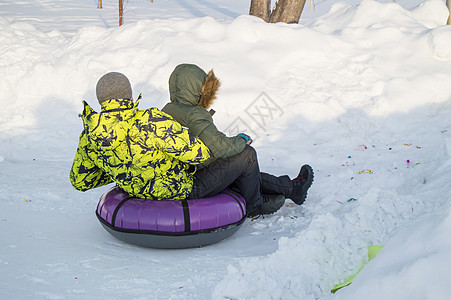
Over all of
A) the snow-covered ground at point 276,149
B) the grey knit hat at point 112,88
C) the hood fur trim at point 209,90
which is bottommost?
the snow-covered ground at point 276,149

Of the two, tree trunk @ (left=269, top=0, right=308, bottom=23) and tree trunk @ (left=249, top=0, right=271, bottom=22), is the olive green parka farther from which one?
tree trunk @ (left=249, top=0, right=271, bottom=22)

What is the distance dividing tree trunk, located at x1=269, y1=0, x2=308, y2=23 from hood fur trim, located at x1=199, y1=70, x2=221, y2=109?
5106 mm

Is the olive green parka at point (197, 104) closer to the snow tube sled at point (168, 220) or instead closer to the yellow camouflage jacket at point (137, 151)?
the yellow camouflage jacket at point (137, 151)

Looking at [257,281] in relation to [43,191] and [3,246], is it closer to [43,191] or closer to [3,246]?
[3,246]

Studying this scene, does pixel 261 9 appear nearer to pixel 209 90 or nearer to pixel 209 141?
Answer: pixel 209 90

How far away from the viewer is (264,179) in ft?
13.5

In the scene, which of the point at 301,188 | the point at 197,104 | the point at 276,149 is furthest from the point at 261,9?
the point at 197,104

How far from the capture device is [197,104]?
3.63m

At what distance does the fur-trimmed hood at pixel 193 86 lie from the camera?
354 centimetres

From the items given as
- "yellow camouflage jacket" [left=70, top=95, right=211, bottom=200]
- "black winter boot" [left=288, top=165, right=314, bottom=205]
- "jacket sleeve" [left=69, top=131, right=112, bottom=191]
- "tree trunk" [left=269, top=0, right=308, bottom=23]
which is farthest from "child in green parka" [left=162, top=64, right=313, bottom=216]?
"tree trunk" [left=269, top=0, right=308, bottom=23]

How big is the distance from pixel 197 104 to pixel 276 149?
226 centimetres

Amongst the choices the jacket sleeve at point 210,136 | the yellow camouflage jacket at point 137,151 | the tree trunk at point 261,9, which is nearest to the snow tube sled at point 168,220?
the yellow camouflage jacket at point 137,151

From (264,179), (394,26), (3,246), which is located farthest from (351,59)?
(3,246)

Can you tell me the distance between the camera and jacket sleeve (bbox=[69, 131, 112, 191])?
134 inches
